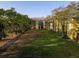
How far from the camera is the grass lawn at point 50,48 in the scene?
215 inches

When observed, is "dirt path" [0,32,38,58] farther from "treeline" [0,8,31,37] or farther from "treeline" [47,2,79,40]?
"treeline" [47,2,79,40]

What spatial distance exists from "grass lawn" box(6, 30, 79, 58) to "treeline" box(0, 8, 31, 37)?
218 millimetres

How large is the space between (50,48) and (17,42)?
395 millimetres

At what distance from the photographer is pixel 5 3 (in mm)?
5441

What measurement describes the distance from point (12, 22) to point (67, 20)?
648 millimetres

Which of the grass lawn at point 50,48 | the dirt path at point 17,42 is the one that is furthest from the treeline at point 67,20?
the dirt path at point 17,42

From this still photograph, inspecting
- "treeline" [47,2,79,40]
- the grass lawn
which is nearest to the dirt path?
the grass lawn

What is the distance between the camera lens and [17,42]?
5.51m

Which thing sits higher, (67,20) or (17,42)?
(67,20)

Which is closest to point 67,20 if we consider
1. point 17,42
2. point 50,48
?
point 50,48

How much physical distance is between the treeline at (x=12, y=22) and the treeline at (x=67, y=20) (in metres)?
0.29

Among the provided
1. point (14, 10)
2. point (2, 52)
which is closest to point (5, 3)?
point (14, 10)

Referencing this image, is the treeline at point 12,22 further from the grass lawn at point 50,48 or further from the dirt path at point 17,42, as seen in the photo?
the grass lawn at point 50,48

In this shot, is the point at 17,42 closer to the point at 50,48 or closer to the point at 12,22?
the point at 12,22
